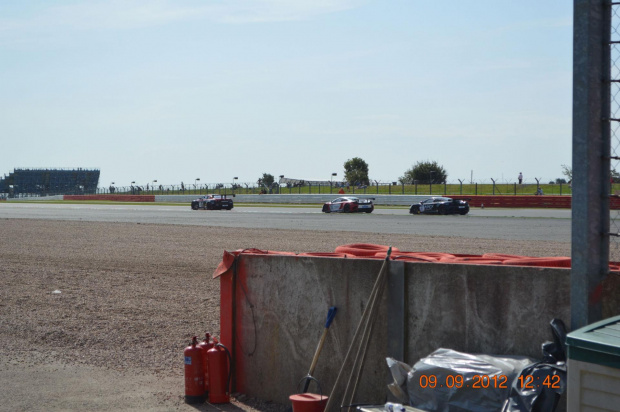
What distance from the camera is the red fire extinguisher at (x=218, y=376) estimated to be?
20.4 feet

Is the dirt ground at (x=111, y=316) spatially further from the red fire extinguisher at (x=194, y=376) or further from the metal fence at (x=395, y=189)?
the metal fence at (x=395, y=189)

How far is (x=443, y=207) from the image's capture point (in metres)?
38.5

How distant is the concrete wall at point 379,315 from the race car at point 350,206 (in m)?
36.2

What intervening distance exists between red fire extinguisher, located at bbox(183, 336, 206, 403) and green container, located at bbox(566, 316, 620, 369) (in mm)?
3736

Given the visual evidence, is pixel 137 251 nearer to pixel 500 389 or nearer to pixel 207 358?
pixel 207 358

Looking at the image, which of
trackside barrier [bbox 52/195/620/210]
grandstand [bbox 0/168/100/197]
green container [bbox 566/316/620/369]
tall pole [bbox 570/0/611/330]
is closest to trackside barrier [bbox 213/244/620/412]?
tall pole [bbox 570/0/611/330]

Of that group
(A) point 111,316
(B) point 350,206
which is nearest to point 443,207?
(B) point 350,206

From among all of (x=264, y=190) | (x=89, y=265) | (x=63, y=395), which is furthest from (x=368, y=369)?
(x=264, y=190)

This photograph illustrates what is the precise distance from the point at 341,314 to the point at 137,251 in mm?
13788

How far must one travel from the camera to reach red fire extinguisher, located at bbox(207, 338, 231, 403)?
20.4ft

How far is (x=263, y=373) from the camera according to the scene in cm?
636

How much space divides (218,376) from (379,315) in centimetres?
166

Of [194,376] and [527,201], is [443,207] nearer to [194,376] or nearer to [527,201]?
[527,201]

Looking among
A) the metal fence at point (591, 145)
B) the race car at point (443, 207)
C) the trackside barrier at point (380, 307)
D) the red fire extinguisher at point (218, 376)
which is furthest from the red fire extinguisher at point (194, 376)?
the race car at point (443, 207)
